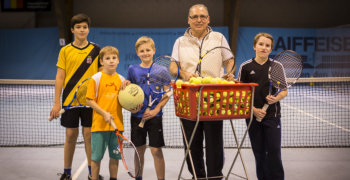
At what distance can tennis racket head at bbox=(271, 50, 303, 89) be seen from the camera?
3178mm

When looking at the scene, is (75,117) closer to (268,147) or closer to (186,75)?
(186,75)

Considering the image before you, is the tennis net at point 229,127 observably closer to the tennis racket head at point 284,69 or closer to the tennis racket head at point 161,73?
the tennis racket head at point 284,69

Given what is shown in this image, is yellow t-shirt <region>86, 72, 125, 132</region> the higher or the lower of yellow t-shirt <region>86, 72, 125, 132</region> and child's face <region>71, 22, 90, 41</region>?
the lower

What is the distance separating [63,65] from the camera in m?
3.66

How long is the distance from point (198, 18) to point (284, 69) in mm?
929

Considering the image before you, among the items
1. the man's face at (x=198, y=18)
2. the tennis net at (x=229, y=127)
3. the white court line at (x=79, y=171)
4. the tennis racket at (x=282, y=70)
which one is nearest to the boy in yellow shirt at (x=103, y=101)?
the man's face at (x=198, y=18)

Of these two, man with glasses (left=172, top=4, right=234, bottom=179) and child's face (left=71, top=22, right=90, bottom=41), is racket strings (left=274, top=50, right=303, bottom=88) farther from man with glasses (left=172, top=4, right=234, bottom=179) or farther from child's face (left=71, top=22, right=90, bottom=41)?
child's face (left=71, top=22, right=90, bottom=41)

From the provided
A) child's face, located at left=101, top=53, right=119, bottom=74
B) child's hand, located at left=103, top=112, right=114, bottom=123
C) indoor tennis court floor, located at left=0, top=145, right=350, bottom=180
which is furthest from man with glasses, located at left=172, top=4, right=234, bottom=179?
indoor tennis court floor, located at left=0, top=145, right=350, bottom=180

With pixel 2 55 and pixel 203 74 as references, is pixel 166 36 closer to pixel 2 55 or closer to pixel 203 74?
pixel 2 55

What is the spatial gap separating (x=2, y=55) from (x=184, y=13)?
9.10 metres

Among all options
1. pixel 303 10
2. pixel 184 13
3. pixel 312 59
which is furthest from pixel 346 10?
pixel 184 13

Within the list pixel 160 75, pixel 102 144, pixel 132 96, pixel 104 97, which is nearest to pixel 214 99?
pixel 160 75

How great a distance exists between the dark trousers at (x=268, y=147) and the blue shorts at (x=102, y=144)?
1305 mm

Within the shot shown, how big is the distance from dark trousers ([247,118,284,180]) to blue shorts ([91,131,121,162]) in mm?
1305
